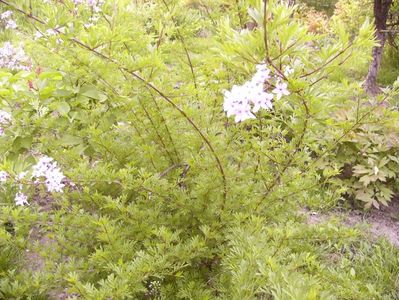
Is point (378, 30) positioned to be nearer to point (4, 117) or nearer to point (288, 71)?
point (288, 71)

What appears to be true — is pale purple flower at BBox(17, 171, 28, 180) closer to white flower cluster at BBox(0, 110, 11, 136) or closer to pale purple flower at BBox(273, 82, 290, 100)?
white flower cluster at BBox(0, 110, 11, 136)

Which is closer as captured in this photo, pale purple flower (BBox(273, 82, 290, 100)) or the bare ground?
pale purple flower (BBox(273, 82, 290, 100))

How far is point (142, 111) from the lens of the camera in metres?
1.83

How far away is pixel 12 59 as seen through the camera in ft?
16.3

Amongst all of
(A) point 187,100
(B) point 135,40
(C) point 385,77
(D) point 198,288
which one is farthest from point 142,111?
(C) point 385,77

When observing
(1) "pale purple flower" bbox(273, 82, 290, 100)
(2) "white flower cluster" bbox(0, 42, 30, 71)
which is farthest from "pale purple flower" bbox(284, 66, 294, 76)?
(2) "white flower cluster" bbox(0, 42, 30, 71)

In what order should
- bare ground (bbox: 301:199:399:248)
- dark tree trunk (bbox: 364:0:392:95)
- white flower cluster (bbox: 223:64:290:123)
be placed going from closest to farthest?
white flower cluster (bbox: 223:64:290:123) < bare ground (bbox: 301:199:399:248) < dark tree trunk (bbox: 364:0:392:95)

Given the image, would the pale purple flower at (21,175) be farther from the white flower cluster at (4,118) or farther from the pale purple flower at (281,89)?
the pale purple flower at (281,89)

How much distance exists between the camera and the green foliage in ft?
4.62

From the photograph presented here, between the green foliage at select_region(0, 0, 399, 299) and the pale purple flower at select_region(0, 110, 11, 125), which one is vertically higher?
the pale purple flower at select_region(0, 110, 11, 125)

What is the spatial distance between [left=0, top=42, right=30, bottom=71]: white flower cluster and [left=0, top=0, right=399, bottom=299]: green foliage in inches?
113

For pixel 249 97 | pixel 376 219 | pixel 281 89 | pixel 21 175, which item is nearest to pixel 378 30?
pixel 376 219

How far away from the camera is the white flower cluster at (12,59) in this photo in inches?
187

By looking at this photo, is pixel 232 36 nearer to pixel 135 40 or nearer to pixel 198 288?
pixel 135 40
